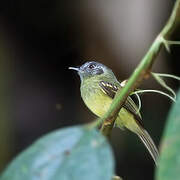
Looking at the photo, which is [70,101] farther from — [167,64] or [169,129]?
[169,129]

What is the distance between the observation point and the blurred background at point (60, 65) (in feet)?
16.2

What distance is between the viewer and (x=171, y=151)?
0.70 metres

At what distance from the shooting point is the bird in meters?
3.09

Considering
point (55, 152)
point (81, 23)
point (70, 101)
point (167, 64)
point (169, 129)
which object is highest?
point (169, 129)

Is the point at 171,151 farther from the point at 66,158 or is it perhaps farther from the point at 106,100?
the point at 106,100

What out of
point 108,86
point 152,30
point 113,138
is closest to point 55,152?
point 108,86

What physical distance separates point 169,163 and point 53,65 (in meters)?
4.72

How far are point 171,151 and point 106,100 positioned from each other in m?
2.60

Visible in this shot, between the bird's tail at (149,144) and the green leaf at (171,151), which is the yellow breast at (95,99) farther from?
the green leaf at (171,151)

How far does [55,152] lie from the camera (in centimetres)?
83

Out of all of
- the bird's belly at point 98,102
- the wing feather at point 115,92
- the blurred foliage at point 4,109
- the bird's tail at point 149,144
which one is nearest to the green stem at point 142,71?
the bird's tail at point 149,144

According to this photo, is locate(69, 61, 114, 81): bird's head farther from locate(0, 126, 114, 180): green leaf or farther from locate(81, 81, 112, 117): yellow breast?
locate(0, 126, 114, 180): green leaf

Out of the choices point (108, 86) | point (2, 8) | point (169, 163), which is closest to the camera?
point (169, 163)

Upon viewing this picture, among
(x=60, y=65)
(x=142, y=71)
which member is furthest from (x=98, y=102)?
(x=142, y=71)
